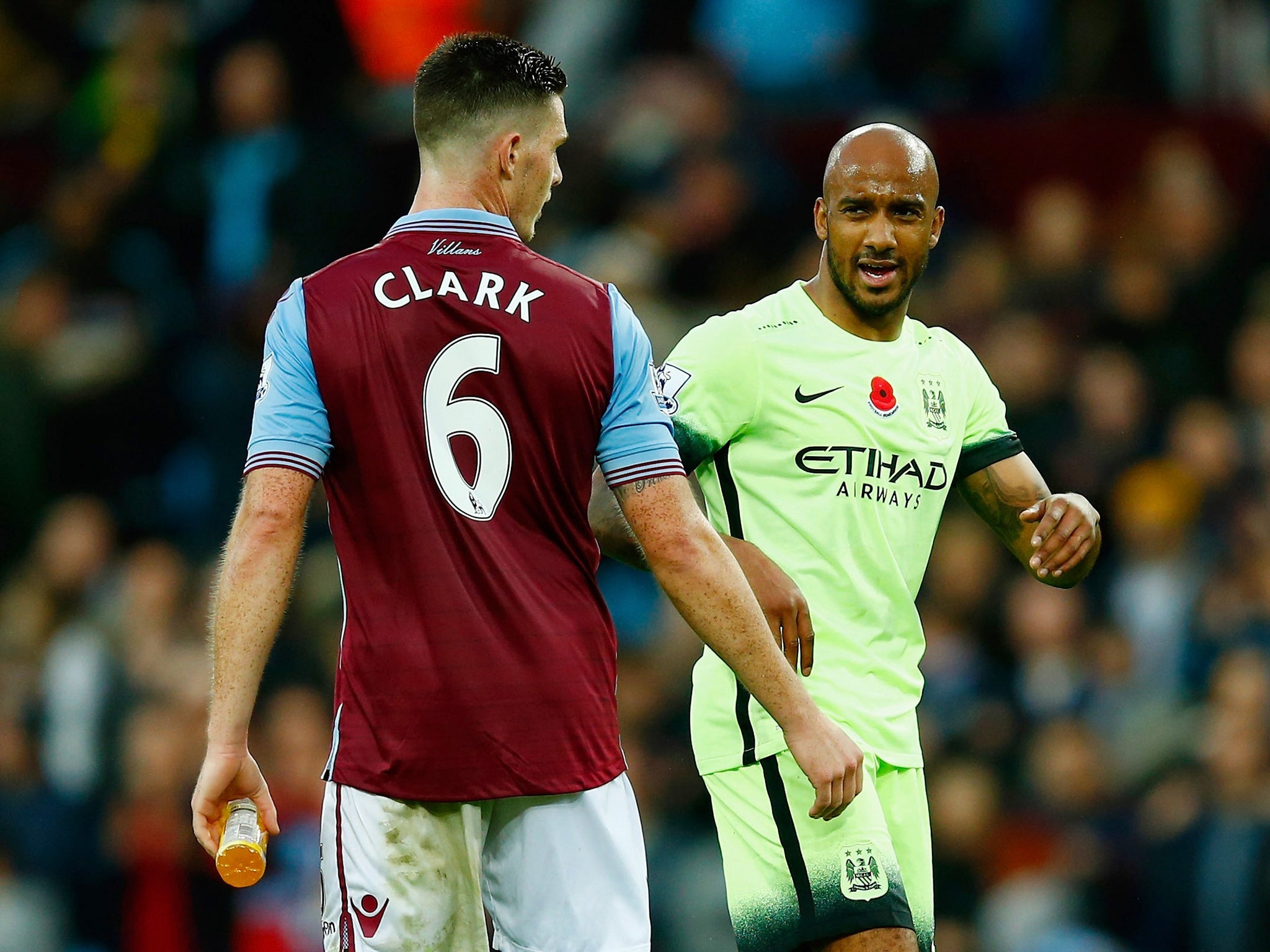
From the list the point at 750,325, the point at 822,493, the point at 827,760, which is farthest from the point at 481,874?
the point at 750,325

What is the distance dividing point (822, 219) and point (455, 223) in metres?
1.18

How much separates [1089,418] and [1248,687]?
1613mm

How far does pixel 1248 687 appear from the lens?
8523 millimetres

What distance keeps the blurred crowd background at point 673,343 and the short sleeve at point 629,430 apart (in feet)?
14.4

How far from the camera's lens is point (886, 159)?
16.4ft

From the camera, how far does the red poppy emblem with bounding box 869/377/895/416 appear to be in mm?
5000

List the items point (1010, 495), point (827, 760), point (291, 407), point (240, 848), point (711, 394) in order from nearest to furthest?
point (240, 848), point (291, 407), point (827, 760), point (711, 394), point (1010, 495)

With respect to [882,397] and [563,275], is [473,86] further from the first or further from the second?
[882,397]

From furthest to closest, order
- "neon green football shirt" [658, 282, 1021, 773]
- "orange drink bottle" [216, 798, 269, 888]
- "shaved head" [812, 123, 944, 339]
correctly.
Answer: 1. "shaved head" [812, 123, 944, 339]
2. "neon green football shirt" [658, 282, 1021, 773]
3. "orange drink bottle" [216, 798, 269, 888]

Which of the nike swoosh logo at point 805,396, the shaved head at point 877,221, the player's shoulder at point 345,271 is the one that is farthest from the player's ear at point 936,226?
the player's shoulder at point 345,271

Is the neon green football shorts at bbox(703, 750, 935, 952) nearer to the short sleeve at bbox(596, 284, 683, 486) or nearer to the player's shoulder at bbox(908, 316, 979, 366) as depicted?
the short sleeve at bbox(596, 284, 683, 486)

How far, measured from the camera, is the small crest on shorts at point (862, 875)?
4691 mm

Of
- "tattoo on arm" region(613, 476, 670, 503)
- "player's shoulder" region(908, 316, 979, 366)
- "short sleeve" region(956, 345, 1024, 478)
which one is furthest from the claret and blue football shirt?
"short sleeve" region(956, 345, 1024, 478)

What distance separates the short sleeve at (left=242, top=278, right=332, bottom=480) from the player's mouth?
4.93 ft
